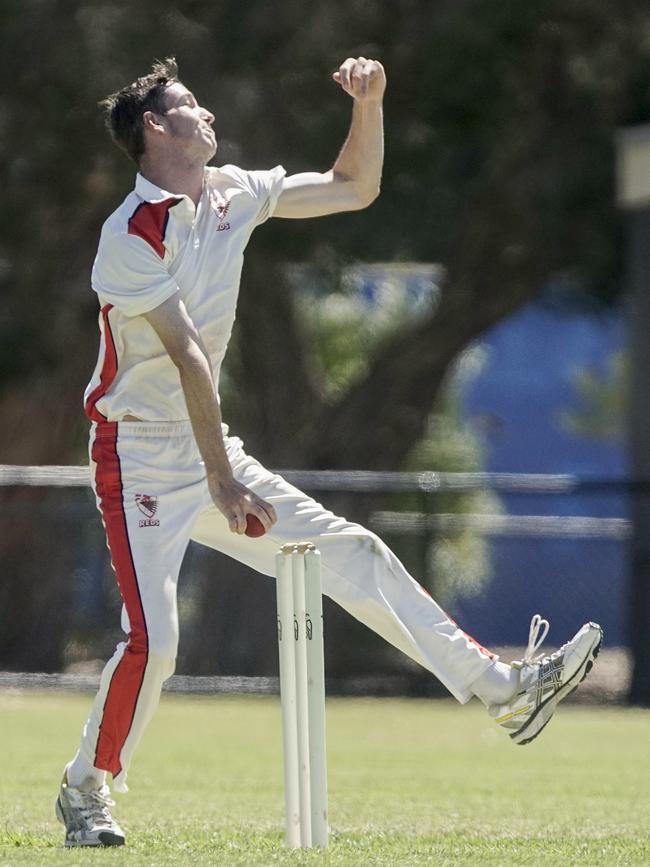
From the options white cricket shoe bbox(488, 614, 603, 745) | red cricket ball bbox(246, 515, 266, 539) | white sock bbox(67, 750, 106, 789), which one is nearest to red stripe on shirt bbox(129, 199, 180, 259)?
red cricket ball bbox(246, 515, 266, 539)

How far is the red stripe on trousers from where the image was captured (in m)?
5.70

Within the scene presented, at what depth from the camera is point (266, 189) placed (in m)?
6.24

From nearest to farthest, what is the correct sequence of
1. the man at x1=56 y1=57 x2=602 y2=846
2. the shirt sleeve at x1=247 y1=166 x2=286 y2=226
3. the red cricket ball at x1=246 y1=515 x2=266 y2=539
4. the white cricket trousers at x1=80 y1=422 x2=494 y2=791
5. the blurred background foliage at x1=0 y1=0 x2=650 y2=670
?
the red cricket ball at x1=246 y1=515 x2=266 y2=539 → the man at x1=56 y1=57 x2=602 y2=846 → the white cricket trousers at x1=80 y1=422 x2=494 y2=791 → the shirt sleeve at x1=247 y1=166 x2=286 y2=226 → the blurred background foliage at x1=0 y1=0 x2=650 y2=670

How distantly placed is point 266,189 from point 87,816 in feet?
7.01

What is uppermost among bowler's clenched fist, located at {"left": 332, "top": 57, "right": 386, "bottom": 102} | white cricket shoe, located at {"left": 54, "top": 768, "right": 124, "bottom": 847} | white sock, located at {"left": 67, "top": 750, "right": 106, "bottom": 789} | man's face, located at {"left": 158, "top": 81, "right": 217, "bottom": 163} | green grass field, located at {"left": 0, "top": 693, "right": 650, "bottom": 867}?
bowler's clenched fist, located at {"left": 332, "top": 57, "right": 386, "bottom": 102}

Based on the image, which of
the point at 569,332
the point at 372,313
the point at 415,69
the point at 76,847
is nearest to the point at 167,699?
the point at 415,69

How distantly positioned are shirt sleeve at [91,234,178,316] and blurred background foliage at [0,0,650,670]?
9.34m

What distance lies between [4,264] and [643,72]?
19.6ft

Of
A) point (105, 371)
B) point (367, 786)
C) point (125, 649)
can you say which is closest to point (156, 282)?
point (105, 371)

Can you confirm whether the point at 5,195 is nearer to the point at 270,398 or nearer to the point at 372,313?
the point at 270,398

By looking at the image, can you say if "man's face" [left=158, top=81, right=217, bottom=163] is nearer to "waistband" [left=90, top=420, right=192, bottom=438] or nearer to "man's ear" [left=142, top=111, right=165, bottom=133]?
"man's ear" [left=142, top=111, right=165, bottom=133]

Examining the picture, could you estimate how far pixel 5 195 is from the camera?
1661 cm

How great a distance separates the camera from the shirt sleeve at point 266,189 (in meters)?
6.19

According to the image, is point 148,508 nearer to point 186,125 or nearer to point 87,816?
point 87,816
